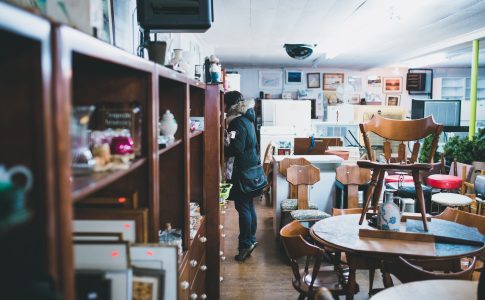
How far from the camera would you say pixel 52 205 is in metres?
0.82

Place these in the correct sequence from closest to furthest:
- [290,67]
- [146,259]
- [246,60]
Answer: [146,259] → [246,60] → [290,67]

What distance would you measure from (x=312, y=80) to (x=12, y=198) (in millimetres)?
11615

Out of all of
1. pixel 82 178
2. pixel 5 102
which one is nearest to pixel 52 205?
pixel 5 102

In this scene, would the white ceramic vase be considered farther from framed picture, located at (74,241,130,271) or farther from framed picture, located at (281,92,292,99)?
framed picture, located at (281,92,292,99)

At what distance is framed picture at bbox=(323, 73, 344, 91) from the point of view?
12.0 m

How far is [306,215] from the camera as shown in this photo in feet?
15.0

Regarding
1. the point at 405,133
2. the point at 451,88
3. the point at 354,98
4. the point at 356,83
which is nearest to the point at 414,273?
the point at 405,133

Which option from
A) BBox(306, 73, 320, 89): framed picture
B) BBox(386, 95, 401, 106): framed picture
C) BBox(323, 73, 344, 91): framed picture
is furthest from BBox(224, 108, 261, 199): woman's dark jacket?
BBox(386, 95, 401, 106): framed picture

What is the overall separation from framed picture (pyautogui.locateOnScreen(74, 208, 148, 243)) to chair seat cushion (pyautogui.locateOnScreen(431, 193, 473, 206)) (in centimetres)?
446

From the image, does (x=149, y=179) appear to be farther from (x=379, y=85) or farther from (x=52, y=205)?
(x=379, y=85)

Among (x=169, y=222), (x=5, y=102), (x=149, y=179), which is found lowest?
(x=169, y=222)

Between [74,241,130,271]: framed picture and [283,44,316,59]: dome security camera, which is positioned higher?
[283,44,316,59]: dome security camera

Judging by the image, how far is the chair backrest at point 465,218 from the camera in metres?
3.19

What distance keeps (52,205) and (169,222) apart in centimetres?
161
